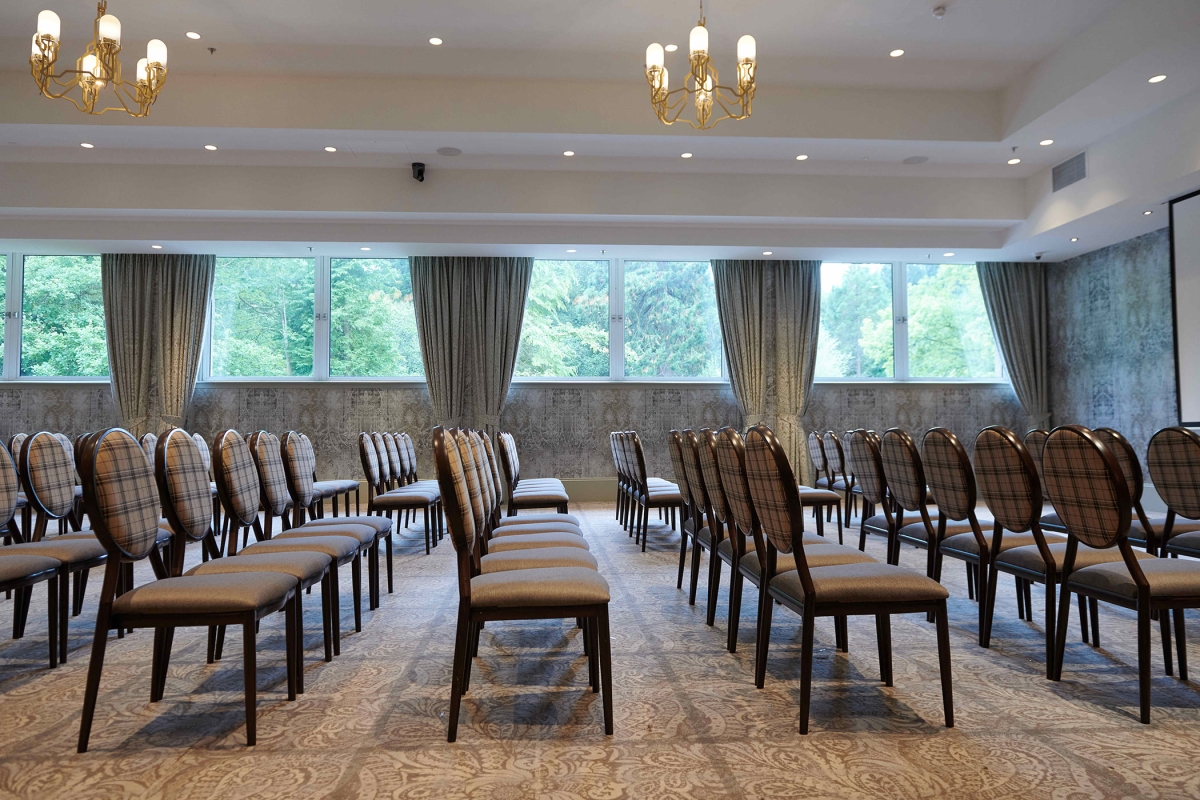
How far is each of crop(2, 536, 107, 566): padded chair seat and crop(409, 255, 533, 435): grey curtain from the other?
619cm

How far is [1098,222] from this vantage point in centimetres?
784

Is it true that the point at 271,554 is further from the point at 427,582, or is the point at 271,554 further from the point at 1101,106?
the point at 1101,106

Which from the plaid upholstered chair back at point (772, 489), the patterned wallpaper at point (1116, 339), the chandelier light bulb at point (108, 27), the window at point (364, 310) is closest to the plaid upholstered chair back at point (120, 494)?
the plaid upholstered chair back at point (772, 489)

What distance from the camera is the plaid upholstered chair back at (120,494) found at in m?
2.13

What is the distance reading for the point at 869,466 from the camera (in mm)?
4090

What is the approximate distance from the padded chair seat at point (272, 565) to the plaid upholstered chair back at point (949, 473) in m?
2.45

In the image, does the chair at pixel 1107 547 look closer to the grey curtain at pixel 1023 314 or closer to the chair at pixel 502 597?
the chair at pixel 502 597

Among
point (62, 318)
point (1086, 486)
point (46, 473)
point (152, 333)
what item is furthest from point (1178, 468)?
point (62, 318)

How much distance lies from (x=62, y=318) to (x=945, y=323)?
454 inches

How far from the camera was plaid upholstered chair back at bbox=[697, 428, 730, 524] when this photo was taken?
3.11m

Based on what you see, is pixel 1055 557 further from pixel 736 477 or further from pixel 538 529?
pixel 538 529

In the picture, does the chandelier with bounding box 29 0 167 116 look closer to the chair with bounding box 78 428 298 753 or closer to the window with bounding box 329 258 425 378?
the chair with bounding box 78 428 298 753

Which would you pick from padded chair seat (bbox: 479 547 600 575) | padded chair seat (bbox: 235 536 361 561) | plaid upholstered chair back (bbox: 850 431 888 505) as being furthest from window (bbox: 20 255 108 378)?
plaid upholstered chair back (bbox: 850 431 888 505)

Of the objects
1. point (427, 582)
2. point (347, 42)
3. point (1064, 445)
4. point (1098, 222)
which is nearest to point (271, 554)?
point (427, 582)
